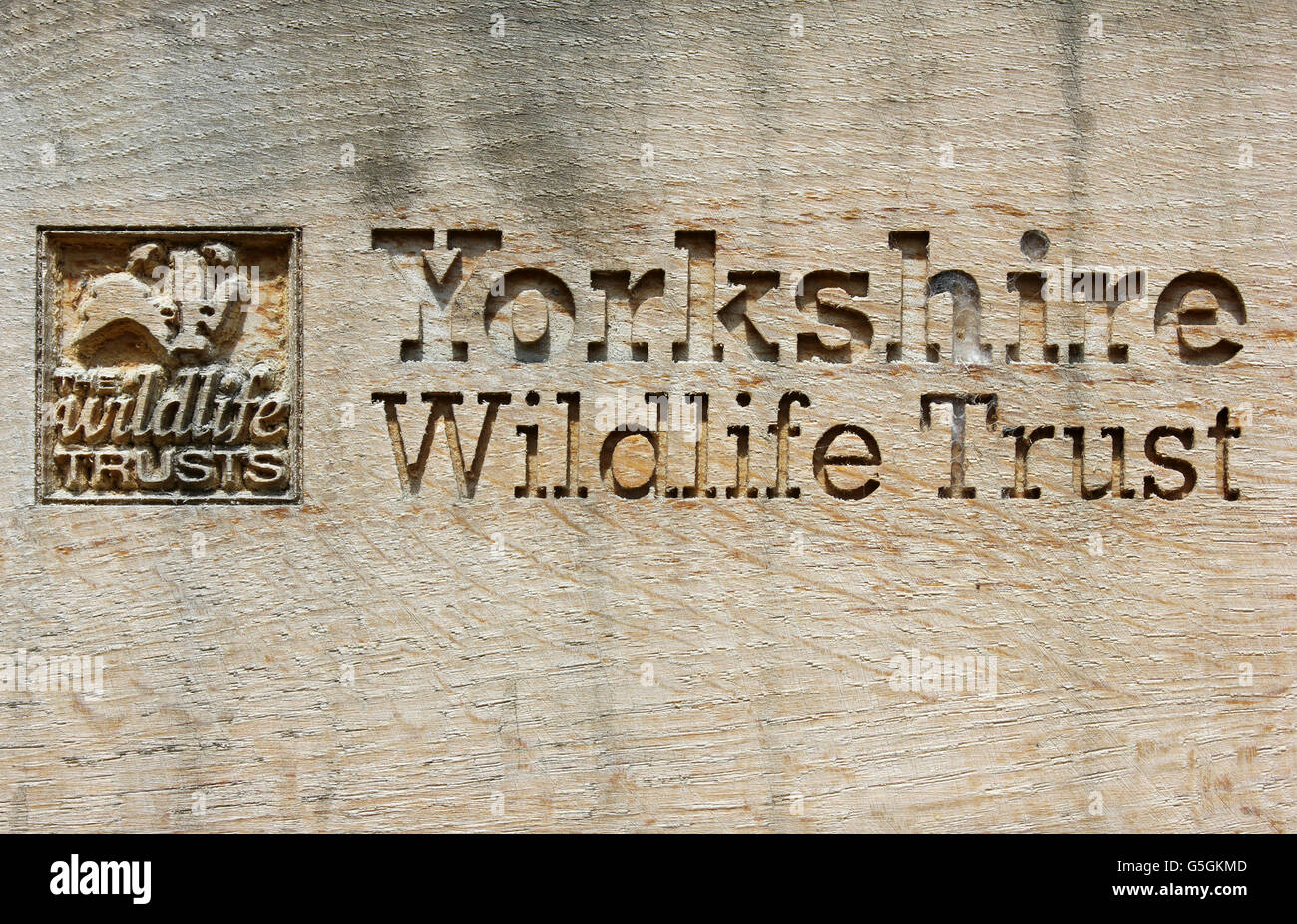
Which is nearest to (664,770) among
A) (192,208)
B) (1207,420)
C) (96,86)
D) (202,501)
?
(202,501)

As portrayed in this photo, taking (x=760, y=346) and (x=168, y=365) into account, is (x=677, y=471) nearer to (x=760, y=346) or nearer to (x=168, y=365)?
(x=760, y=346)

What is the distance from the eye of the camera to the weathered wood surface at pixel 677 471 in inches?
92.0

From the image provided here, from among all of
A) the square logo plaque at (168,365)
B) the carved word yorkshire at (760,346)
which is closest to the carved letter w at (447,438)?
the carved word yorkshire at (760,346)

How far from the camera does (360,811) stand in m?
2.33

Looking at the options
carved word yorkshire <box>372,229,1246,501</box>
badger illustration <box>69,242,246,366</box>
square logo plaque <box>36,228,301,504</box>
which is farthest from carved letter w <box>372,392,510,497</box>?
badger illustration <box>69,242,246,366</box>

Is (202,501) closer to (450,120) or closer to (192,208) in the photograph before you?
(192,208)

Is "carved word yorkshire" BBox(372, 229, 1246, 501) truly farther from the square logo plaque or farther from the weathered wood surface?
the square logo plaque

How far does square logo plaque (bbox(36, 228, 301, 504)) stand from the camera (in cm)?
238

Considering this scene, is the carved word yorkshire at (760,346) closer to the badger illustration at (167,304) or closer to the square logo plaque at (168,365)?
the square logo plaque at (168,365)

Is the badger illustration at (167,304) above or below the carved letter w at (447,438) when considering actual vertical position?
above

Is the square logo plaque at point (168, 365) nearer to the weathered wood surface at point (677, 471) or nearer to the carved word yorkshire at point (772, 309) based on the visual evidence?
the weathered wood surface at point (677, 471)

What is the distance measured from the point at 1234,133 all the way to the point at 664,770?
1.83 meters

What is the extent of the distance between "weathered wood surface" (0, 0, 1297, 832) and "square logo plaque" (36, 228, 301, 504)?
0.16 feet

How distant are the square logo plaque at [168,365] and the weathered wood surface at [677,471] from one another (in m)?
0.05
